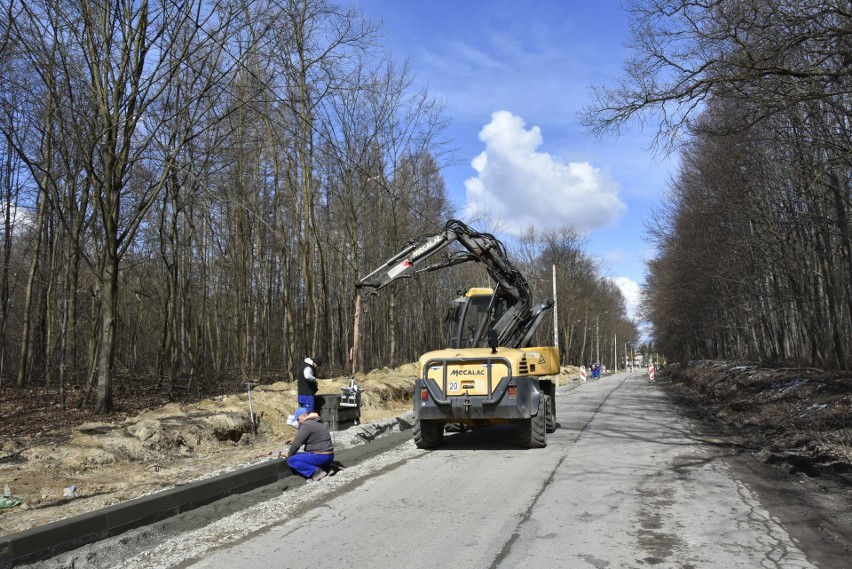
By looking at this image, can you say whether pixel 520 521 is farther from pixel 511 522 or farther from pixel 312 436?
pixel 312 436

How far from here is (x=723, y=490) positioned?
8.05 meters

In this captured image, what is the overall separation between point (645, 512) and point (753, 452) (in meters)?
5.57

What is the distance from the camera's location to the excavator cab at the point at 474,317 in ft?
45.7

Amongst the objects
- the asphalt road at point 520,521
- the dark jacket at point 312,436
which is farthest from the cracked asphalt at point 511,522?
the dark jacket at point 312,436

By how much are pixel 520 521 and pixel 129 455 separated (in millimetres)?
7252

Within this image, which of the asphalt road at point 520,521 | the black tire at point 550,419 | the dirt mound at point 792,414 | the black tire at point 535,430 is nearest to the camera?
the asphalt road at point 520,521

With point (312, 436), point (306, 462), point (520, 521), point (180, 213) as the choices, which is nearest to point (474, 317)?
point (312, 436)

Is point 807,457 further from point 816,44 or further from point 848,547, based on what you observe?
point 816,44

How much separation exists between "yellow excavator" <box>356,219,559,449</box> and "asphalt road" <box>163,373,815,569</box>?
943 mm

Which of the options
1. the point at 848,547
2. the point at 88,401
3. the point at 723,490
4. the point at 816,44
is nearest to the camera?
the point at 848,547

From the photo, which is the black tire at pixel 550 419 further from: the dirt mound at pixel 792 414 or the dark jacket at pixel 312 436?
the dark jacket at pixel 312 436

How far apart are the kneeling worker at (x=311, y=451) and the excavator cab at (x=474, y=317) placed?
5199 mm

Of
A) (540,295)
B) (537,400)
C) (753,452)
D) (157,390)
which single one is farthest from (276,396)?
(540,295)

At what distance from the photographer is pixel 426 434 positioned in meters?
12.1
